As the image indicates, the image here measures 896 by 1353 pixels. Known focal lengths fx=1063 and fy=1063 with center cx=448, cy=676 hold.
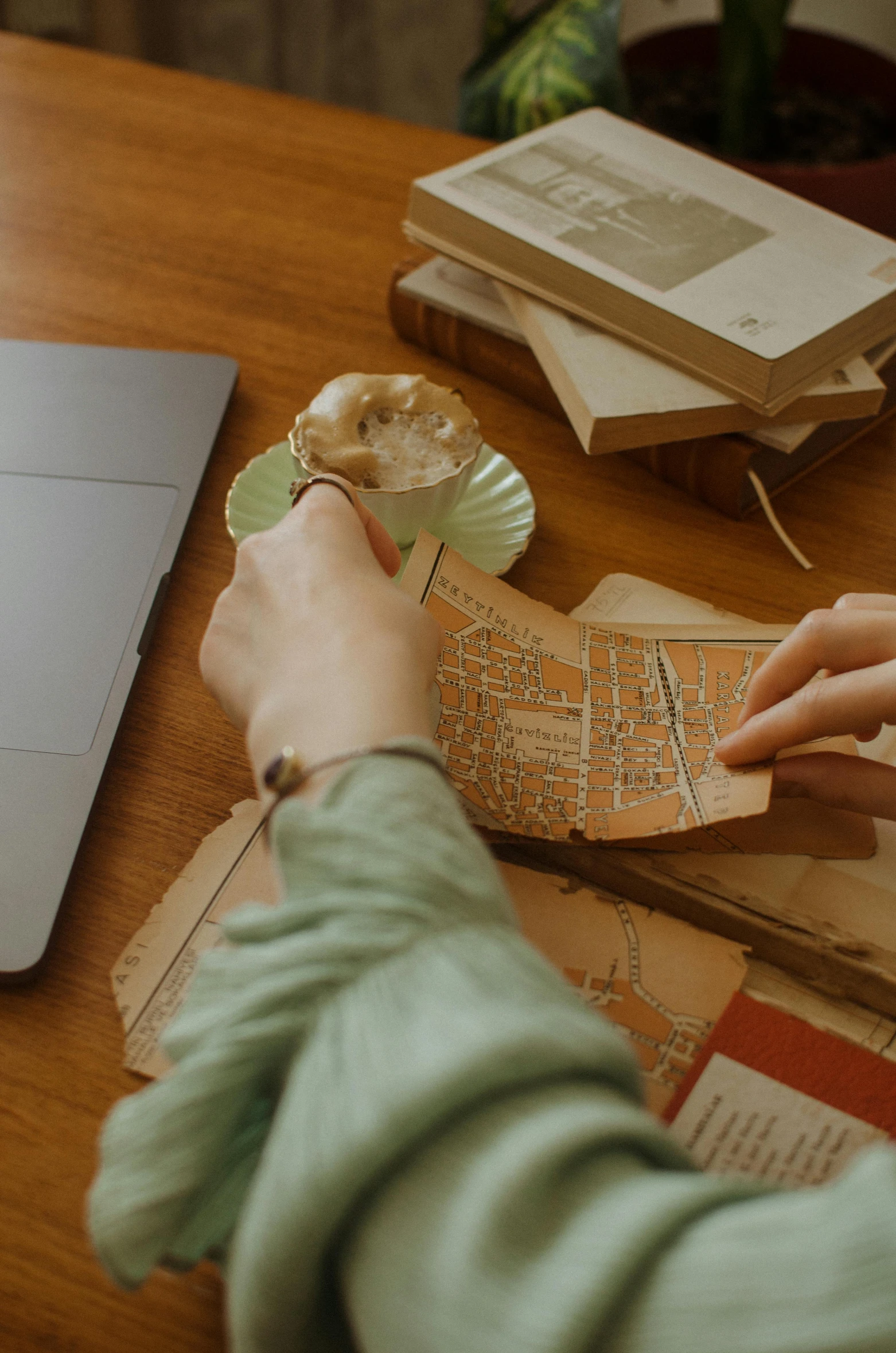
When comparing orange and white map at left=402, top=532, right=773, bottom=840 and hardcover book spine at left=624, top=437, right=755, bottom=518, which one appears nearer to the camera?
orange and white map at left=402, top=532, right=773, bottom=840

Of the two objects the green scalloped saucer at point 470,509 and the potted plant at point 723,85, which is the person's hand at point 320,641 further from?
the potted plant at point 723,85

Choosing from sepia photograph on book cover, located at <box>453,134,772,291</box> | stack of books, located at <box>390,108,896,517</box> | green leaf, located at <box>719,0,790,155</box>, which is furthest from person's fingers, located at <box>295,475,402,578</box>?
green leaf, located at <box>719,0,790,155</box>

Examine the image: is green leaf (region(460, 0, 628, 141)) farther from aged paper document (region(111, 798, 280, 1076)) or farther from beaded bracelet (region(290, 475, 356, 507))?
aged paper document (region(111, 798, 280, 1076))

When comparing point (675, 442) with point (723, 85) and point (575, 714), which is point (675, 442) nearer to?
point (575, 714)

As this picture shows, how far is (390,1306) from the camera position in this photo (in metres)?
0.29

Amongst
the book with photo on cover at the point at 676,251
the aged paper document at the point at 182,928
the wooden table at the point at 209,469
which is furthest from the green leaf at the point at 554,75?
the aged paper document at the point at 182,928

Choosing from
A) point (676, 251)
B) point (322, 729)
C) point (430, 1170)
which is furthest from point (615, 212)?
point (430, 1170)

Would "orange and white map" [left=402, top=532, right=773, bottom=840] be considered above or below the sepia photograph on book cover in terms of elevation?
below

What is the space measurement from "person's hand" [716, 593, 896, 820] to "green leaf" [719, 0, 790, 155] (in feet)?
2.36

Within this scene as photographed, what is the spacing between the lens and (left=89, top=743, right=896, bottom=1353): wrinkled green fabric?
281mm

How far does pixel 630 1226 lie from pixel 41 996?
30cm

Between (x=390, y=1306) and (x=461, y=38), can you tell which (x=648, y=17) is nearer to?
(x=461, y=38)

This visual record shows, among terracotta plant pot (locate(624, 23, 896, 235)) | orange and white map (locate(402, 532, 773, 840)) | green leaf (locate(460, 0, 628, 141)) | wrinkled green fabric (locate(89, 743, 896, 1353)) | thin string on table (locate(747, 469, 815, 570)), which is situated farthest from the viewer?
green leaf (locate(460, 0, 628, 141))

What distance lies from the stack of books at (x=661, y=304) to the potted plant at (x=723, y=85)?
21 cm
